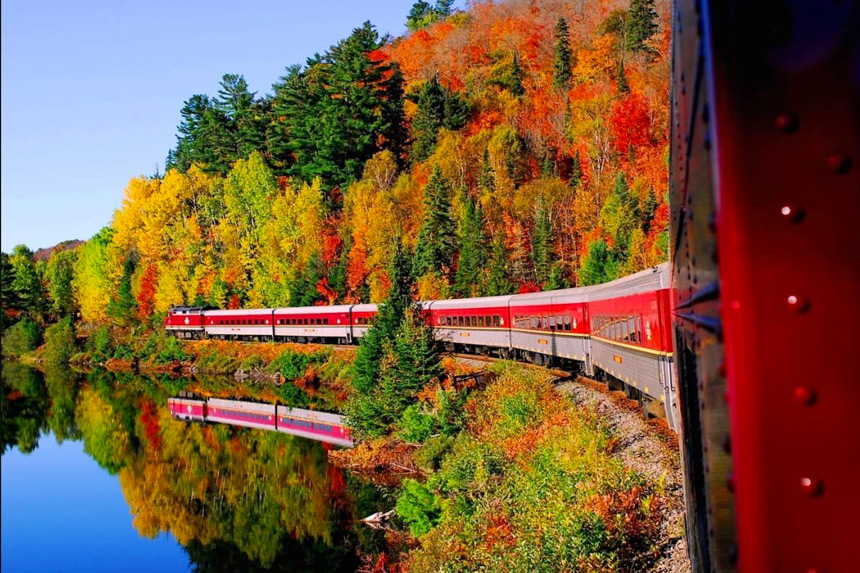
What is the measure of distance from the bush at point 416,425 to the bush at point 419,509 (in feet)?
16.8

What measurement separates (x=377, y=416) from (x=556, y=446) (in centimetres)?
1104

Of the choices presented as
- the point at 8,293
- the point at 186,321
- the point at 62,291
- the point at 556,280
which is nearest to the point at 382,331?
the point at 556,280

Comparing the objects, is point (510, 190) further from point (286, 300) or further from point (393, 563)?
point (393, 563)

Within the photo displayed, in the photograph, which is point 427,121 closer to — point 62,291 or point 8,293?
point 62,291

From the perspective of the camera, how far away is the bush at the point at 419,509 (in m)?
17.3

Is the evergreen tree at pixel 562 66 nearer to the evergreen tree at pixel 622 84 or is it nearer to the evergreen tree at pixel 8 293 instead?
the evergreen tree at pixel 622 84

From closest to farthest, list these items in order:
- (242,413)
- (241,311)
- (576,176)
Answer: (242,413) → (576,176) → (241,311)

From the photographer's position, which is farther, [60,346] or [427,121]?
[60,346]

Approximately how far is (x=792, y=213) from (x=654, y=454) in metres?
12.8

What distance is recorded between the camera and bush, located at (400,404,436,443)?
23.5 metres

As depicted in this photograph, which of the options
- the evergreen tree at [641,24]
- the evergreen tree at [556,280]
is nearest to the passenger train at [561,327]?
the evergreen tree at [556,280]

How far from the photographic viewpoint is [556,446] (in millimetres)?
15922

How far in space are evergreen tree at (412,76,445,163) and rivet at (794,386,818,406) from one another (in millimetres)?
62904

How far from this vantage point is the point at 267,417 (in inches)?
1379
